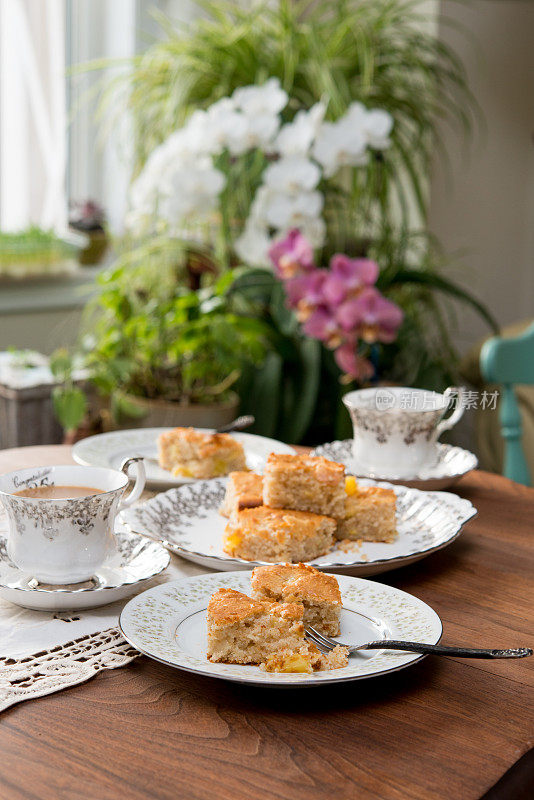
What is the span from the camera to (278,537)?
0.88 metres

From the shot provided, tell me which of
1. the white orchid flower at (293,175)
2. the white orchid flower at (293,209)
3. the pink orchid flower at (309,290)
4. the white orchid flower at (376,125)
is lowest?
the pink orchid flower at (309,290)

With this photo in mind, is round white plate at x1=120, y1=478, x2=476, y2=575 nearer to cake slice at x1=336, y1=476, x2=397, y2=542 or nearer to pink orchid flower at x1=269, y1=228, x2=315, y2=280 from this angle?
cake slice at x1=336, y1=476, x2=397, y2=542

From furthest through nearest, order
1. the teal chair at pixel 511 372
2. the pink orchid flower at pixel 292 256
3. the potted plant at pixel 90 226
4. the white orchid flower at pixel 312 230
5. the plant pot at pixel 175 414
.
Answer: the potted plant at pixel 90 226, the white orchid flower at pixel 312 230, the plant pot at pixel 175 414, the pink orchid flower at pixel 292 256, the teal chair at pixel 511 372

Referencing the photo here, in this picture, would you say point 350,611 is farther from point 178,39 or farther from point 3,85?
point 3,85

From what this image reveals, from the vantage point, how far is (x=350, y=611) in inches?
30.5

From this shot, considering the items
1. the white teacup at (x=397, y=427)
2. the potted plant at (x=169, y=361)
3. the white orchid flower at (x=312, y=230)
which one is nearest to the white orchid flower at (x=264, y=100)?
the white orchid flower at (x=312, y=230)

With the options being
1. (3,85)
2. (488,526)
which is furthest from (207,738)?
(3,85)

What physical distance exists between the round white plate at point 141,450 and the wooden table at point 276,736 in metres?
0.52

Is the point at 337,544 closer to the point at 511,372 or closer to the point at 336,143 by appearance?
the point at 511,372

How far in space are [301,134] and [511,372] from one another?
0.74 m

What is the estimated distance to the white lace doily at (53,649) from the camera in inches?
26.5

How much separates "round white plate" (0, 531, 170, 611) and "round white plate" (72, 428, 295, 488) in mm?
279

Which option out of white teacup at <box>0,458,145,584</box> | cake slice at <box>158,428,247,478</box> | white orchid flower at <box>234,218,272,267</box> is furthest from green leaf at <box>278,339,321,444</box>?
white teacup at <box>0,458,145,584</box>

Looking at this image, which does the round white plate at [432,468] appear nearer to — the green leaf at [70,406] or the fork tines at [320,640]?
the fork tines at [320,640]
